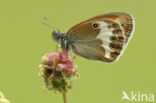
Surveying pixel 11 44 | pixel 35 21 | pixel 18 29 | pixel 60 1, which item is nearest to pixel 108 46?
pixel 11 44

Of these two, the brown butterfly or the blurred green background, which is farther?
the blurred green background

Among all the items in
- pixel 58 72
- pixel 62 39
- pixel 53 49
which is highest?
pixel 62 39

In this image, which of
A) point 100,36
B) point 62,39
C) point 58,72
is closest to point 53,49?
point 62,39

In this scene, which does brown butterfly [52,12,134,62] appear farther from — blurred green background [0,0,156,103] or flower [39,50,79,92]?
blurred green background [0,0,156,103]

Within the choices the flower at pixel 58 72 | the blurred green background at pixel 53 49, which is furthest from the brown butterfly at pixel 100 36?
the blurred green background at pixel 53 49

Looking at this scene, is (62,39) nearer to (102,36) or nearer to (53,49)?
(102,36)

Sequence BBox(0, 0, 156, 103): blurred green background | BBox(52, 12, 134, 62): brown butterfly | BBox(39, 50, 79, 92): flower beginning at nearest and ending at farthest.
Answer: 1. BBox(39, 50, 79, 92): flower
2. BBox(52, 12, 134, 62): brown butterfly
3. BBox(0, 0, 156, 103): blurred green background

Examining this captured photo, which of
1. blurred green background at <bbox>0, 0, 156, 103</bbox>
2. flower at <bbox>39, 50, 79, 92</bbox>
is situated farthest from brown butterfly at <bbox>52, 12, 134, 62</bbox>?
blurred green background at <bbox>0, 0, 156, 103</bbox>

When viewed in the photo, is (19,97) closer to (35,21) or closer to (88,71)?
(88,71)
